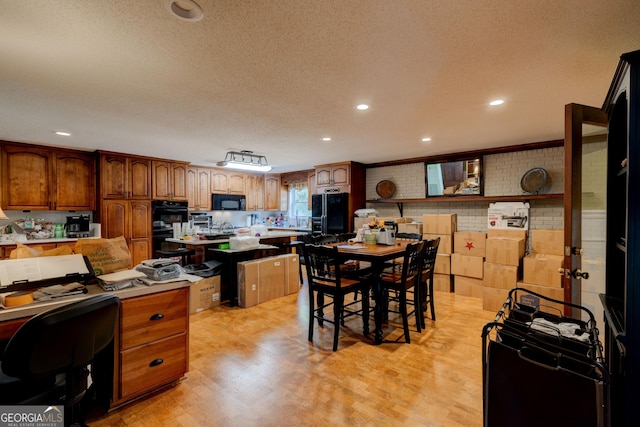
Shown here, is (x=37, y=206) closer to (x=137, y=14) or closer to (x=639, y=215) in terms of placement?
(x=137, y=14)

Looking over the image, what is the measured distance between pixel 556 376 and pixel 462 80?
1955 mm

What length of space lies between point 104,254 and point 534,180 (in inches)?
204

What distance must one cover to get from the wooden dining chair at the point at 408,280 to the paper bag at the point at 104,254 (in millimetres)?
2295

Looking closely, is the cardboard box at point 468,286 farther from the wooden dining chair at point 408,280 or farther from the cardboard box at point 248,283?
the cardboard box at point 248,283

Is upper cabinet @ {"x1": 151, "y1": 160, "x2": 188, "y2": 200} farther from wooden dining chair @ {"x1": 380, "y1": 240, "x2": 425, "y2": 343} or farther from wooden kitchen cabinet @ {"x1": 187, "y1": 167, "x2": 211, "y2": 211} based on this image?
wooden dining chair @ {"x1": 380, "y1": 240, "x2": 425, "y2": 343}

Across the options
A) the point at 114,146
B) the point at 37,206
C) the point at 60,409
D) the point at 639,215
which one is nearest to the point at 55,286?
the point at 60,409

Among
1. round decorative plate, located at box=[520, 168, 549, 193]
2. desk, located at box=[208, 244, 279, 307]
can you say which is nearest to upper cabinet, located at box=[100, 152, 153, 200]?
desk, located at box=[208, 244, 279, 307]

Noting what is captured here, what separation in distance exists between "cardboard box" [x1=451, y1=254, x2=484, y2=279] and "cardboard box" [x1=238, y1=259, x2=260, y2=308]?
3.01m

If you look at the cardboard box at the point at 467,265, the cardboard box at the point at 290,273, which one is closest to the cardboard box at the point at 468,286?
the cardboard box at the point at 467,265

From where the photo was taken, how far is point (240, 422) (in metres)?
1.77

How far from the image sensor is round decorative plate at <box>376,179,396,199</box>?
580 cm

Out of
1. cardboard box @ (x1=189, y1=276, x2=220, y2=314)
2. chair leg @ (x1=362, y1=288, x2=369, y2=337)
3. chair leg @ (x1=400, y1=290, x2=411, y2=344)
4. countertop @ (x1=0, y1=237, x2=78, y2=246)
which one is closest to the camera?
chair leg @ (x1=400, y1=290, x2=411, y2=344)

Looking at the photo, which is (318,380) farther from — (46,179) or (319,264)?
(46,179)
